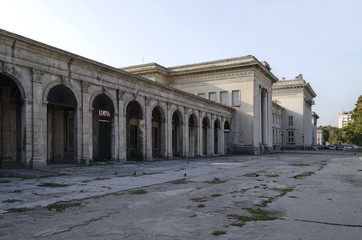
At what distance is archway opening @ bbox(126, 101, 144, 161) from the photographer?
24231 millimetres

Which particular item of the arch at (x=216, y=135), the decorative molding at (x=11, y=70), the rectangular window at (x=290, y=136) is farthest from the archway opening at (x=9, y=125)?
the rectangular window at (x=290, y=136)

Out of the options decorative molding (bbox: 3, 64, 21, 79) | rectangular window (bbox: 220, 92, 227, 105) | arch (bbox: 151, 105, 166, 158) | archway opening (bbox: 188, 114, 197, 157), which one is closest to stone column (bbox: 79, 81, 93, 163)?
decorative molding (bbox: 3, 64, 21, 79)

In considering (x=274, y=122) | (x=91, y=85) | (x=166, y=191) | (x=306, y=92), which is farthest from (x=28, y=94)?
(x=306, y=92)

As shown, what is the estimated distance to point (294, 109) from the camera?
66750 millimetres

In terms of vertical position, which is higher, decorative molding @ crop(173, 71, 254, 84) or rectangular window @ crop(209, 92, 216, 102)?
decorative molding @ crop(173, 71, 254, 84)

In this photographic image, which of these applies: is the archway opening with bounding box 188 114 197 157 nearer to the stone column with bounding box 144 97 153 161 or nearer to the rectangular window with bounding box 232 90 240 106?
the stone column with bounding box 144 97 153 161

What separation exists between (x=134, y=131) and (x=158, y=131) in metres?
3.86

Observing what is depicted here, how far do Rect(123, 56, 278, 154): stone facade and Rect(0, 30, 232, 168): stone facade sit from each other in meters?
13.2

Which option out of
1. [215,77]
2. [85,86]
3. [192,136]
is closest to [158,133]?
[192,136]

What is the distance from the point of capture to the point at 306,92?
6906 centimetres

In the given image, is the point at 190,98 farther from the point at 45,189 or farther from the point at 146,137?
the point at 45,189

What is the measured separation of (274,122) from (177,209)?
2292 inches

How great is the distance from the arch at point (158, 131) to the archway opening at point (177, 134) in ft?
6.85

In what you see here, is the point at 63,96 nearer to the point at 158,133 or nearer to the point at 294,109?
the point at 158,133
